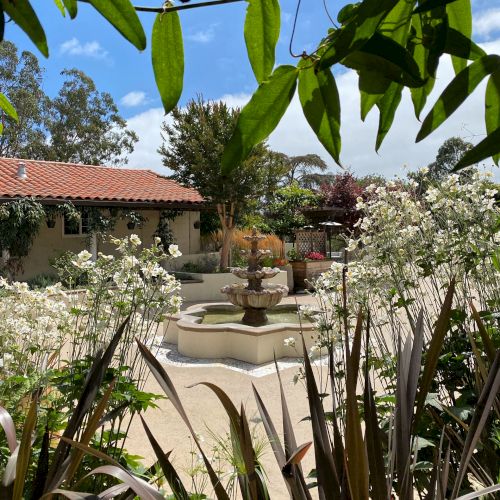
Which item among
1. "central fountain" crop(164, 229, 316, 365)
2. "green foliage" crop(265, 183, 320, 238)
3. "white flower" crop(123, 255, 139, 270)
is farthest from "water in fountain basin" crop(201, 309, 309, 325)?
"green foliage" crop(265, 183, 320, 238)

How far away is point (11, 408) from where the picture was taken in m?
2.66

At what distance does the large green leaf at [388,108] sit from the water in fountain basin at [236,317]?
900cm

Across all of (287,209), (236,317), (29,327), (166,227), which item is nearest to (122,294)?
(29,327)

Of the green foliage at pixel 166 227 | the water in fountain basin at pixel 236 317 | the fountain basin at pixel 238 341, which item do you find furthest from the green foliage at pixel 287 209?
the fountain basin at pixel 238 341

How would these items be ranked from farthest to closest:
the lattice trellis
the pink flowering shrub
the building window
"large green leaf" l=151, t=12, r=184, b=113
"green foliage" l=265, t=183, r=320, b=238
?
"green foliage" l=265, t=183, r=320, b=238 → the lattice trellis → the pink flowering shrub → the building window → "large green leaf" l=151, t=12, r=184, b=113

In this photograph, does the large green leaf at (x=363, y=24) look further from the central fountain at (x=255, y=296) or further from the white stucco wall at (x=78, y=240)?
the white stucco wall at (x=78, y=240)

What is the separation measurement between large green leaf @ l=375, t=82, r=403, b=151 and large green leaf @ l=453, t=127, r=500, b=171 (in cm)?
18

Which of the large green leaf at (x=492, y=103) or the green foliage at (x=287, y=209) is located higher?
the green foliage at (x=287, y=209)

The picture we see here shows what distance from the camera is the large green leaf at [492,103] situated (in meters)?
0.54

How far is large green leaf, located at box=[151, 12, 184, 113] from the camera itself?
1.74 ft

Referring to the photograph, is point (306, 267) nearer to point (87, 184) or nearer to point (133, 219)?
point (133, 219)

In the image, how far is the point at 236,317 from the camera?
1015cm

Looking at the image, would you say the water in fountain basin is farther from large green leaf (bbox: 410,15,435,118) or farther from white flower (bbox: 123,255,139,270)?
large green leaf (bbox: 410,15,435,118)

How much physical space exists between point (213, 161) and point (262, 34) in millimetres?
14938
